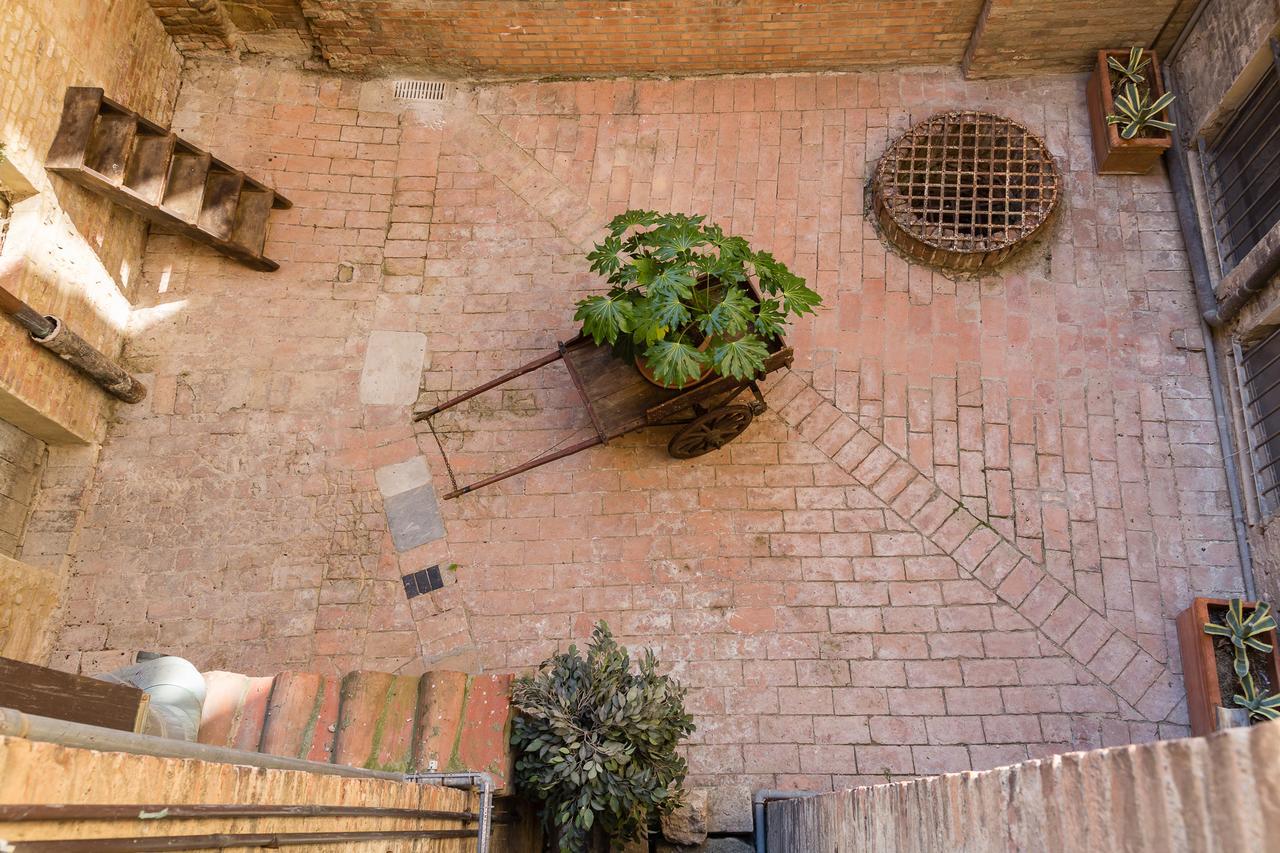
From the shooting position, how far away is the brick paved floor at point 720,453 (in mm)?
6148

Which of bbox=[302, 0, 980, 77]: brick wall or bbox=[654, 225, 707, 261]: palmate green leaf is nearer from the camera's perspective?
bbox=[654, 225, 707, 261]: palmate green leaf

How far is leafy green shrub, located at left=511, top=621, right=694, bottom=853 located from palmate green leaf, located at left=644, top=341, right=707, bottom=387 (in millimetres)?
1485

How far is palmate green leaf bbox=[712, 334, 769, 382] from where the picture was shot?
17.8 ft

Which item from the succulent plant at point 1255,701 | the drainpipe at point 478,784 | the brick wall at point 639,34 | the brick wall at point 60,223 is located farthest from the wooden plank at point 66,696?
the brick wall at point 639,34

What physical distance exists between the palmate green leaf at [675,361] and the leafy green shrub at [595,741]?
58.5 inches

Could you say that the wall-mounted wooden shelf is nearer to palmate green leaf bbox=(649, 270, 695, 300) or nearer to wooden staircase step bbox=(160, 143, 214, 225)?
wooden staircase step bbox=(160, 143, 214, 225)

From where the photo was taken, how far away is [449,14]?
755 centimetres

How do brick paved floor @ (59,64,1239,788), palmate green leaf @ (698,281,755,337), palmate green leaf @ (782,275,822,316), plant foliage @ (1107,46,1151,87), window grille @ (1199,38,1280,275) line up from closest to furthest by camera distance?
1. palmate green leaf @ (698,281,755,337)
2. palmate green leaf @ (782,275,822,316)
3. brick paved floor @ (59,64,1239,788)
4. window grille @ (1199,38,1280,275)
5. plant foliage @ (1107,46,1151,87)

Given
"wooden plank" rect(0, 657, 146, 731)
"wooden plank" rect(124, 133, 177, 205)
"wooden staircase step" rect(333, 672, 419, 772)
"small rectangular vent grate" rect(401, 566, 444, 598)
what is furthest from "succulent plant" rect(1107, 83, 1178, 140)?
"wooden plank" rect(0, 657, 146, 731)

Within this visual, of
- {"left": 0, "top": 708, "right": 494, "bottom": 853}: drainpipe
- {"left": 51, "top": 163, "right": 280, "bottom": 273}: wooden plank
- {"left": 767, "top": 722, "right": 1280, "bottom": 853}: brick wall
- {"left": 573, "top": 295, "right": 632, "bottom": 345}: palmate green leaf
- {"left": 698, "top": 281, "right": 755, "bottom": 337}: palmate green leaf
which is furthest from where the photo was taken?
{"left": 51, "top": 163, "right": 280, "bottom": 273}: wooden plank

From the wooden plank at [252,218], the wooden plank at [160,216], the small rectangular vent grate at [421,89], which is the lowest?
the wooden plank at [160,216]

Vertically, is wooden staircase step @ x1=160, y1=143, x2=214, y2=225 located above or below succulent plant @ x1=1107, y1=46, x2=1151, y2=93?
below

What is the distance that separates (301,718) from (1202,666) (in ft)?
17.0

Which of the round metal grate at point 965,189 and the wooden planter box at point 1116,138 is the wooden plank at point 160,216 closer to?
the round metal grate at point 965,189
